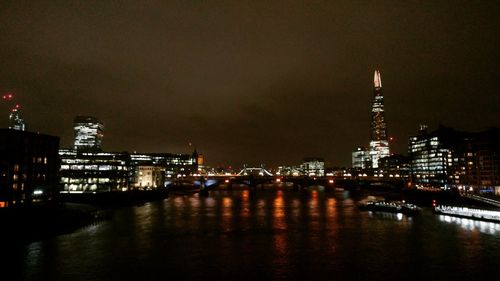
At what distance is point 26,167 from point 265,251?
40732 millimetres

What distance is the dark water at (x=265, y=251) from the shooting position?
3072 centimetres

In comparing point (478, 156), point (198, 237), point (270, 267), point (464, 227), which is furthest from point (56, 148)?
point (478, 156)

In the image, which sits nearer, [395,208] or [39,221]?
[39,221]

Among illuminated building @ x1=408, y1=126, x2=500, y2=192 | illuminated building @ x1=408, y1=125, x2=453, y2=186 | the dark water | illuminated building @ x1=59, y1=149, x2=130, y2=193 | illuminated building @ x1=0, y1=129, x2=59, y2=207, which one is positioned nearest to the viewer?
the dark water

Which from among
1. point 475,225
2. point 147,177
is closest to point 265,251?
point 475,225

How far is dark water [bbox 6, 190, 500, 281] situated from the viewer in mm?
30719

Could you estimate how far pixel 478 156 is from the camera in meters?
115

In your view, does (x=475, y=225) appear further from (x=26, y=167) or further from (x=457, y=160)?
(x=457, y=160)

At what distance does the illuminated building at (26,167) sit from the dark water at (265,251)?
12.8 m

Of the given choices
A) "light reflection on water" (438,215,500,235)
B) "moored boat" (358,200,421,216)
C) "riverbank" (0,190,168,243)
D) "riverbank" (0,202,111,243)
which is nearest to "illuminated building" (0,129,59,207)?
"riverbank" (0,190,168,243)

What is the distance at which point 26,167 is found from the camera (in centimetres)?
6000

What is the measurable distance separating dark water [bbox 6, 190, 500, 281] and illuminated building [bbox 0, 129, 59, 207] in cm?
1283

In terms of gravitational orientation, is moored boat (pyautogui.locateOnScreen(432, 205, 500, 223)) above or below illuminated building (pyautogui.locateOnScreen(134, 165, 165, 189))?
below

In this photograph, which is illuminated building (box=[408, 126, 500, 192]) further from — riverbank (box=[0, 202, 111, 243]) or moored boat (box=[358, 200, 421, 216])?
riverbank (box=[0, 202, 111, 243])
